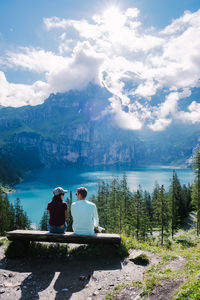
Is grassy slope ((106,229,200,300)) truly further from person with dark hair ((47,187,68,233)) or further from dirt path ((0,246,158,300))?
person with dark hair ((47,187,68,233))

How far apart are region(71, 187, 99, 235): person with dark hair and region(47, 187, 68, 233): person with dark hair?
565mm

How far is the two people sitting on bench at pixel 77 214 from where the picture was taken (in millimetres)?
7648

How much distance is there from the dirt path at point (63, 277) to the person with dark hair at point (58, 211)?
4.01 feet

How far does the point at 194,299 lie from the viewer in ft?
13.5

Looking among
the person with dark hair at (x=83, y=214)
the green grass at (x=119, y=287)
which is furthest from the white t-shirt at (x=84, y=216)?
the green grass at (x=119, y=287)

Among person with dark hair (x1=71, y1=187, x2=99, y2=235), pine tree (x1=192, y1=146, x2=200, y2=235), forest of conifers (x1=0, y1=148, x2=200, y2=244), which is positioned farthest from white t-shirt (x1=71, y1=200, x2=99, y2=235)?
pine tree (x1=192, y1=146, x2=200, y2=235)

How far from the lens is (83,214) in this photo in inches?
303

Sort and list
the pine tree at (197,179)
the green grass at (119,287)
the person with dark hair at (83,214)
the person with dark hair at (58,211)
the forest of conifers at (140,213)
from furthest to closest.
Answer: the forest of conifers at (140,213), the pine tree at (197,179), the person with dark hair at (58,211), the person with dark hair at (83,214), the green grass at (119,287)

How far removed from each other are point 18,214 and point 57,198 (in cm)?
5079

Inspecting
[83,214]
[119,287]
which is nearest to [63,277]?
[119,287]

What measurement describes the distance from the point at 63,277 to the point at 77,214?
2.08 meters

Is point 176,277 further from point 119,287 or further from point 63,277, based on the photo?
point 63,277

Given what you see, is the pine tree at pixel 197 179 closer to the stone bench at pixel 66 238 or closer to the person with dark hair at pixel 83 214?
the stone bench at pixel 66 238

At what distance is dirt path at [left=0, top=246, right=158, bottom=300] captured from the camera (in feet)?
19.2
